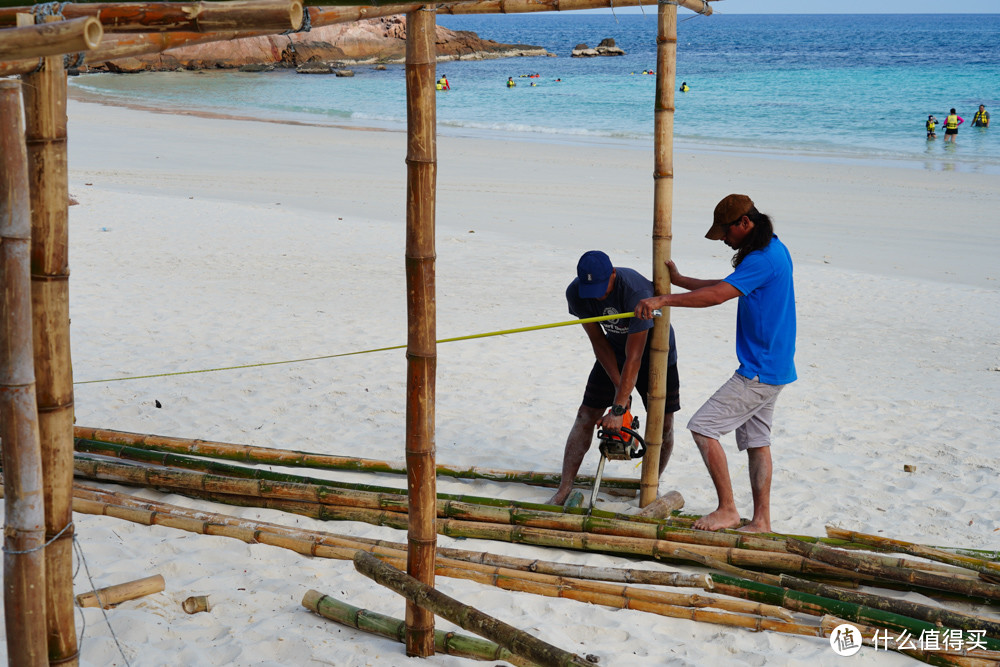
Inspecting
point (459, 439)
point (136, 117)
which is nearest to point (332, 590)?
point (459, 439)

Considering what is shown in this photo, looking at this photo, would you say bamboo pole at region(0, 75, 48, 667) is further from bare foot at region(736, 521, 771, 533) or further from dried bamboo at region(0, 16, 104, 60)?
bare foot at region(736, 521, 771, 533)

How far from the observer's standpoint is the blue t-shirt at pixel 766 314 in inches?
167

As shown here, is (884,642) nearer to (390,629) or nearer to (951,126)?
(390,629)

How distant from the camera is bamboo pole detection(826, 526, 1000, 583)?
12.7ft

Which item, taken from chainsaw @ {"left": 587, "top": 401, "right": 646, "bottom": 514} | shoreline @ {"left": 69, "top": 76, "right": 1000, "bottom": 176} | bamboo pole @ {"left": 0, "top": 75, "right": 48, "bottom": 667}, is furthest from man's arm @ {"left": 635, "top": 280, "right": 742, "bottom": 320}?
shoreline @ {"left": 69, "top": 76, "right": 1000, "bottom": 176}

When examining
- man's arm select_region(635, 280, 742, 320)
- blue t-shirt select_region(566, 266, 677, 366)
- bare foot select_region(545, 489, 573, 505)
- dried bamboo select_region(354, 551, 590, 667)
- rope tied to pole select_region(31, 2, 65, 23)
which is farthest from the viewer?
bare foot select_region(545, 489, 573, 505)

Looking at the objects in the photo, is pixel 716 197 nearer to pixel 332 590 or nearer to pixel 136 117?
pixel 332 590

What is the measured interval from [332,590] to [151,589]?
770 mm

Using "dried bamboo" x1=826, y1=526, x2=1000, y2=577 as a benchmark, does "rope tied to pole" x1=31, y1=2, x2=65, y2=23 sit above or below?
above

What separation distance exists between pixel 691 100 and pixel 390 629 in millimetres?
34172

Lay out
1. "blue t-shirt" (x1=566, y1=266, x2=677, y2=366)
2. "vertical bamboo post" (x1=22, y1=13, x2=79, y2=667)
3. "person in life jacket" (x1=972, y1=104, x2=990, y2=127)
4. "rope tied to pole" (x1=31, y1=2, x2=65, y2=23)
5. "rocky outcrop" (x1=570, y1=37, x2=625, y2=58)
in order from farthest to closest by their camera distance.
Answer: "rocky outcrop" (x1=570, y1=37, x2=625, y2=58)
"person in life jacket" (x1=972, y1=104, x2=990, y2=127)
"blue t-shirt" (x1=566, y1=266, x2=677, y2=366)
"vertical bamboo post" (x1=22, y1=13, x2=79, y2=667)
"rope tied to pole" (x1=31, y1=2, x2=65, y2=23)

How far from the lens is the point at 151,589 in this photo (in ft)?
12.0

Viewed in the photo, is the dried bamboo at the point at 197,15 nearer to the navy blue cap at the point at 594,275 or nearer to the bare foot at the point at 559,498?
the navy blue cap at the point at 594,275

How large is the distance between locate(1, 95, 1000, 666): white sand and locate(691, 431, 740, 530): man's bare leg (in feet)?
1.62
